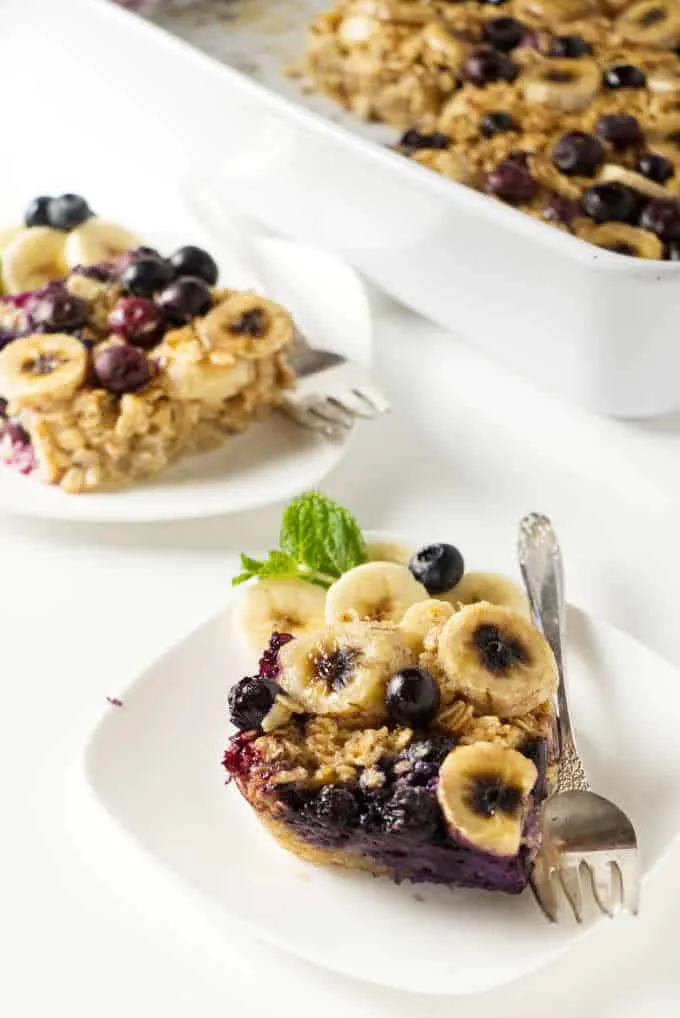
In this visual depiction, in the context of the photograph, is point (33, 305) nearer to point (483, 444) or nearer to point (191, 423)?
point (191, 423)

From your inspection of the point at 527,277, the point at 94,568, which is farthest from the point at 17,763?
the point at 527,277

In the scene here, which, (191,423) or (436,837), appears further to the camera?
(191,423)

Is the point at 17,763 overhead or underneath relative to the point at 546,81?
underneath

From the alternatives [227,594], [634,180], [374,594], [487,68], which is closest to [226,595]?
[227,594]

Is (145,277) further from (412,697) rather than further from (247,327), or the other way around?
(412,697)

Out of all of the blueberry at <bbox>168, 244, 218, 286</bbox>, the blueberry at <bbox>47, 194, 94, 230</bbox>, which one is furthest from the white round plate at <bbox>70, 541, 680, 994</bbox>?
the blueberry at <bbox>47, 194, 94, 230</bbox>

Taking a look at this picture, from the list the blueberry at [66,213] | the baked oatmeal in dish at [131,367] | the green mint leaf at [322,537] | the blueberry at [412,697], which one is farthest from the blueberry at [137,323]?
the blueberry at [412,697]

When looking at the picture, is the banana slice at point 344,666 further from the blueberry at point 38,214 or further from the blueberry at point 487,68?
the blueberry at point 487,68
